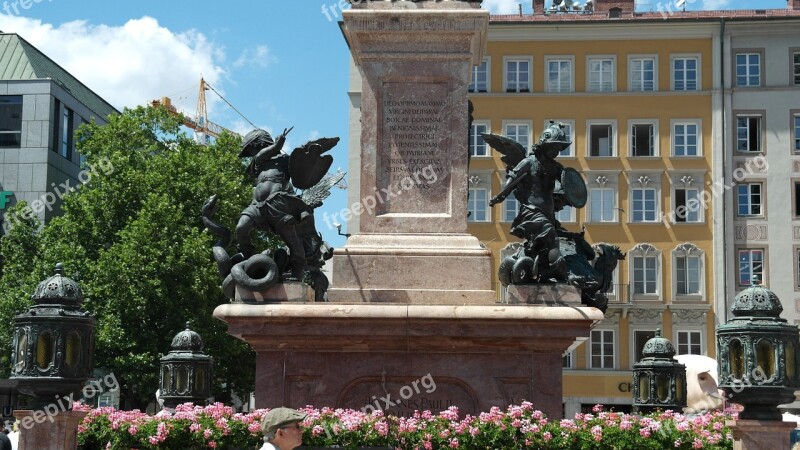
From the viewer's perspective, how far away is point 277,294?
511 inches

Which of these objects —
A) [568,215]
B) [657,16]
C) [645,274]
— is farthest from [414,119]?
[657,16]

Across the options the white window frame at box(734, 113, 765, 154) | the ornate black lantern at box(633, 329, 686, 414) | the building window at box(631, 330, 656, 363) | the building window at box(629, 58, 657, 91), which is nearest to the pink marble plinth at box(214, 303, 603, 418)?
the ornate black lantern at box(633, 329, 686, 414)

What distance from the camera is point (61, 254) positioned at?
4122 centimetres

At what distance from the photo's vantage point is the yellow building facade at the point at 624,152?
2044 inches

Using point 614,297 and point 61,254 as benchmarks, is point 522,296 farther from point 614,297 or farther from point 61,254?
point 614,297

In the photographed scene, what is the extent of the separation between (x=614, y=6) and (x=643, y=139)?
6839 millimetres

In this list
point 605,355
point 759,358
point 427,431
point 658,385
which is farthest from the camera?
point 605,355

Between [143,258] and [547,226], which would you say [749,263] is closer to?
[143,258]

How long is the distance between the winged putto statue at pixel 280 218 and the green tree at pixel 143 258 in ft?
84.3

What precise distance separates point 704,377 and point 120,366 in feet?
67.6

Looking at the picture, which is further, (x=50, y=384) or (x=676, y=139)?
(x=676, y=139)

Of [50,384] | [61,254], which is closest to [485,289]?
[50,384]

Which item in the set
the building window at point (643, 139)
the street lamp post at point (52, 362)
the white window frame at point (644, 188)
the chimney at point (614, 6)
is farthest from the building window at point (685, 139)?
the street lamp post at point (52, 362)

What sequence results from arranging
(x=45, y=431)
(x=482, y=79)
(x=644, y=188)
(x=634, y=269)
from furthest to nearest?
1. (x=482, y=79)
2. (x=644, y=188)
3. (x=634, y=269)
4. (x=45, y=431)
